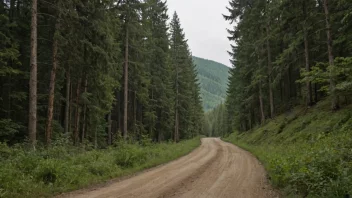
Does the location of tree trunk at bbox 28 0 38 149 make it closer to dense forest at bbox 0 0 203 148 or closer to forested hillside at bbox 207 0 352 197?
dense forest at bbox 0 0 203 148

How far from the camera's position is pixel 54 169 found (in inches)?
337

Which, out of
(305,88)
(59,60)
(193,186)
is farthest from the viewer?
(305,88)

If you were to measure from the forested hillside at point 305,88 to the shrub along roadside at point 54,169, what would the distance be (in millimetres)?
6665

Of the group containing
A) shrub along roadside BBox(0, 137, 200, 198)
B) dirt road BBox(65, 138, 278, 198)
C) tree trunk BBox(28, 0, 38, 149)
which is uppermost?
tree trunk BBox(28, 0, 38, 149)

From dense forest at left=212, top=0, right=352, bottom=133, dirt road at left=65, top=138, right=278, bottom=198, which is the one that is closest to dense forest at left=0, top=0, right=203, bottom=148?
dirt road at left=65, top=138, right=278, bottom=198

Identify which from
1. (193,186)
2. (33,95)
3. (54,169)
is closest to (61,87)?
(33,95)

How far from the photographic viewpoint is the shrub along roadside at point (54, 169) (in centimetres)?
728

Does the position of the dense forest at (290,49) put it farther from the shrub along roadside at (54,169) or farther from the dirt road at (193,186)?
the shrub along roadside at (54,169)

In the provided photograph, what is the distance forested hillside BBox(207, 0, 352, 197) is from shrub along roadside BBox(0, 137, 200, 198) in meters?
6.66

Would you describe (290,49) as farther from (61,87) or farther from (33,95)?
(33,95)

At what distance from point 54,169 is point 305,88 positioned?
86.9 ft

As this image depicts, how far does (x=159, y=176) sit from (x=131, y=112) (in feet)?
75.1

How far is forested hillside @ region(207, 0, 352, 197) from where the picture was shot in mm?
7250

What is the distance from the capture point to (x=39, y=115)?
709 inches
